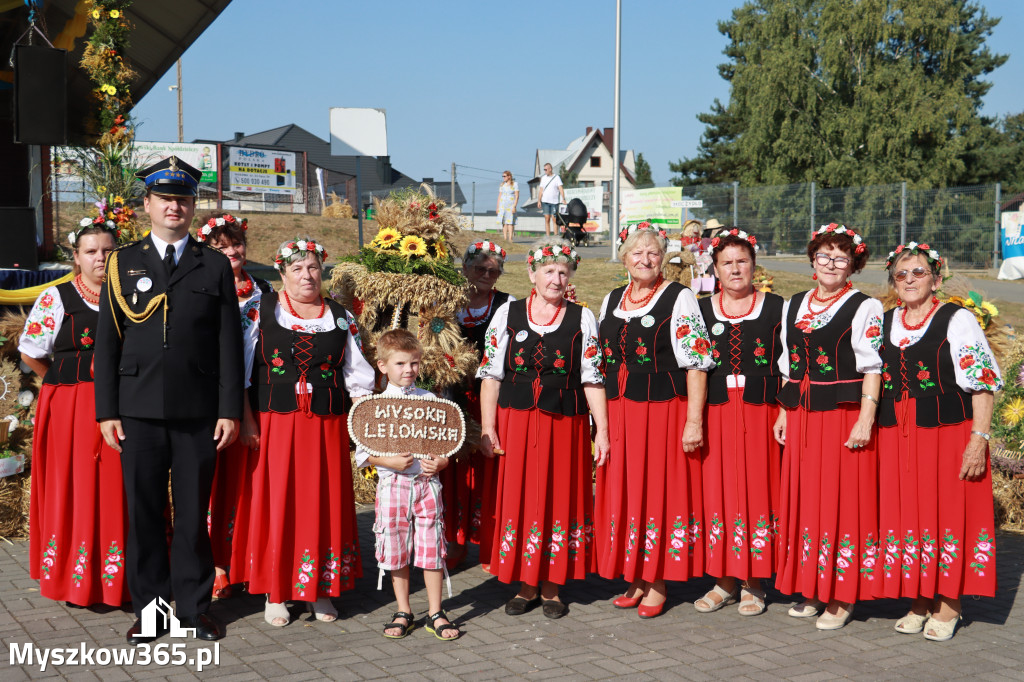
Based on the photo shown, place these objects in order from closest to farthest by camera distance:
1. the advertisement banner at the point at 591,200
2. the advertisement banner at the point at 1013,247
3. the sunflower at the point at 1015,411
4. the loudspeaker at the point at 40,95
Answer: the sunflower at the point at 1015,411 → the loudspeaker at the point at 40,95 → the advertisement banner at the point at 1013,247 → the advertisement banner at the point at 591,200

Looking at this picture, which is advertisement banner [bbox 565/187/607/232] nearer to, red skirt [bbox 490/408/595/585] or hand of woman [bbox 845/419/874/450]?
red skirt [bbox 490/408/595/585]

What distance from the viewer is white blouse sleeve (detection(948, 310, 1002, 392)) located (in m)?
4.62

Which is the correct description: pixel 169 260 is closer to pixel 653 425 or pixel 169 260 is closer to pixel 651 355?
pixel 651 355

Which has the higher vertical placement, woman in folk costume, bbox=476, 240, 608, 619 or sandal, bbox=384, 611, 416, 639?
woman in folk costume, bbox=476, 240, 608, 619

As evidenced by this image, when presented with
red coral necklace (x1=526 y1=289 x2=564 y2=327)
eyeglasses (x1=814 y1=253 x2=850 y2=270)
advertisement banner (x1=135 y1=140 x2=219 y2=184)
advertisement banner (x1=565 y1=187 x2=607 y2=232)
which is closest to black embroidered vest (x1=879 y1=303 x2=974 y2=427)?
eyeglasses (x1=814 y1=253 x2=850 y2=270)

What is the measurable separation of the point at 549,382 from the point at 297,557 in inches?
61.4

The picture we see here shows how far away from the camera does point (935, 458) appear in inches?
186

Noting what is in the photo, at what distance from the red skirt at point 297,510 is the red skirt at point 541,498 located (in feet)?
2.88

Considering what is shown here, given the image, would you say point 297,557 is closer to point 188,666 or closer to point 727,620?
point 188,666

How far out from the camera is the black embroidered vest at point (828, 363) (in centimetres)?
478

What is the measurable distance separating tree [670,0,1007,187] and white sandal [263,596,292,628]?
112 feet

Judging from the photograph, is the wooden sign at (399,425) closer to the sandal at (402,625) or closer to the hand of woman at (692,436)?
the sandal at (402,625)

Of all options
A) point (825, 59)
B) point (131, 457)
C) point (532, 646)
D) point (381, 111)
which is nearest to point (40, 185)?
point (381, 111)

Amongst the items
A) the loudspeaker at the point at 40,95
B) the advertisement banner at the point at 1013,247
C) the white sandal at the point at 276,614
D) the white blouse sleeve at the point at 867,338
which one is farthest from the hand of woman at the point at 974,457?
the advertisement banner at the point at 1013,247
